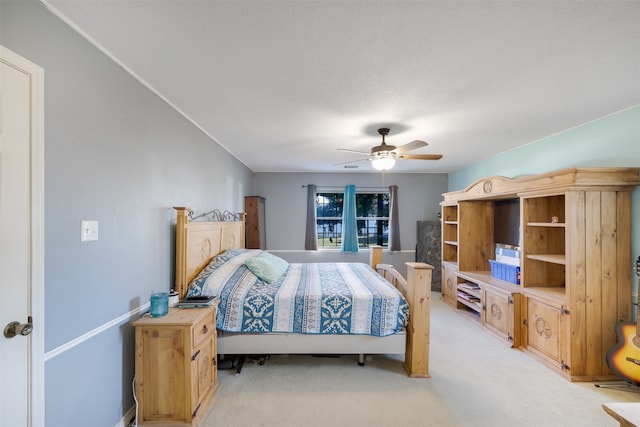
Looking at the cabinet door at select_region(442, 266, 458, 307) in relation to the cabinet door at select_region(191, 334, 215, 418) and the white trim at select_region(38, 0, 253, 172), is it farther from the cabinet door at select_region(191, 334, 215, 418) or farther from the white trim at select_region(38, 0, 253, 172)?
the white trim at select_region(38, 0, 253, 172)

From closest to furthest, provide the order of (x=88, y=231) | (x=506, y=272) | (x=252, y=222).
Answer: (x=88, y=231) < (x=506, y=272) < (x=252, y=222)

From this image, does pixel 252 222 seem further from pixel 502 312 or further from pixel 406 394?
pixel 502 312

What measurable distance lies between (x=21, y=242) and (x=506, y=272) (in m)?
4.52

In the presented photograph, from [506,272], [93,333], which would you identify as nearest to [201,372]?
[93,333]

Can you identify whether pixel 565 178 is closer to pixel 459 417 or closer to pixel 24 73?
pixel 459 417

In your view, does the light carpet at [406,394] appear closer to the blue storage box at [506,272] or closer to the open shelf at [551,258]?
the blue storage box at [506,272]

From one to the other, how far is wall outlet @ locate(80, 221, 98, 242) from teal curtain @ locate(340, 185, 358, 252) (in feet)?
15.0

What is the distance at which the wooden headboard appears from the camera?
7.57ft

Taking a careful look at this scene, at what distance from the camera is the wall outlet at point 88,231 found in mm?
1443

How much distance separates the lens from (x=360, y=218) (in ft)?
A: 19.5

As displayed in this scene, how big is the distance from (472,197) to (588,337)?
2.10 metres

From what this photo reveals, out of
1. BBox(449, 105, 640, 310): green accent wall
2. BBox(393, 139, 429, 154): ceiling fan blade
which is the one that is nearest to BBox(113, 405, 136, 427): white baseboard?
BBox(393, 139, 429, 154): ceiling fan blade

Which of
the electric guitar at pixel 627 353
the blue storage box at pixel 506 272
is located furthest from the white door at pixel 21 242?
the blue storage box at pixel 506 272

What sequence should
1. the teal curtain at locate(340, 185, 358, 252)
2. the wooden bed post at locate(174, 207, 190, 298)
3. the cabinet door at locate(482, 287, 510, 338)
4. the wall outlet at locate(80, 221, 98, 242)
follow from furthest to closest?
the teal curtain at locate(340, 185, 358, 252), the cabinet door at locate(482, 287, 510, 338), the wooden bed post at locate(174, 207, 190, 298), the wall outlet at locate(80, 221, 98, 242)
